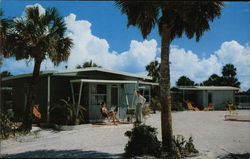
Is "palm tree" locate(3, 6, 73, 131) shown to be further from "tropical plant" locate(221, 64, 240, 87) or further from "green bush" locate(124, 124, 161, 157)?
"tropical plant" locate(221, 64, 240, 87)

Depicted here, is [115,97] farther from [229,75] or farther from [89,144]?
[229,75]

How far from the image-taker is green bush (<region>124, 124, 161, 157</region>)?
7883 mm

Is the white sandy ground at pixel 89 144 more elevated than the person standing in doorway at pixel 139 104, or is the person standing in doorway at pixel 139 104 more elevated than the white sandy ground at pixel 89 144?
the person standing in doorway at pixel 139 104

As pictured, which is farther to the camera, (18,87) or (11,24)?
(18,87)

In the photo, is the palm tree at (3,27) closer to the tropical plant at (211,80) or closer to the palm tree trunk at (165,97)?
the palm tree trunk at (165,97)

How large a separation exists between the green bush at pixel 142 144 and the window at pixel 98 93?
345 inches

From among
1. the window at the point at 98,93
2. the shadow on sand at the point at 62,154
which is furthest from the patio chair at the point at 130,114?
the shadow on sand at the point at 62,154

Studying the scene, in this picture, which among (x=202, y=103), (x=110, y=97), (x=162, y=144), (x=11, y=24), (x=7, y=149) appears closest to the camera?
(x=162, y=144)

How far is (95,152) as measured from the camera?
8508mm

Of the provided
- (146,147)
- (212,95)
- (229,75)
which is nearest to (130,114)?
(146,147)

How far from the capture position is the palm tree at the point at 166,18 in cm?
795

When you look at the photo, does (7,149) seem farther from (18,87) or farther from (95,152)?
(18,87)

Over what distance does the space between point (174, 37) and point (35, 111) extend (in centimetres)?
906

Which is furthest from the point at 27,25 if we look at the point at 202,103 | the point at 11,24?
the point at 202,103
